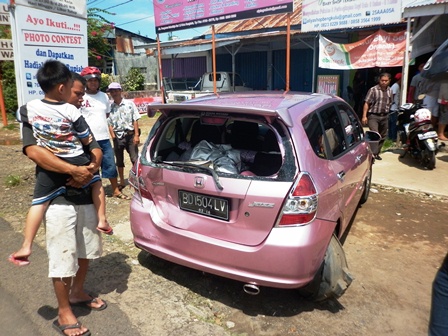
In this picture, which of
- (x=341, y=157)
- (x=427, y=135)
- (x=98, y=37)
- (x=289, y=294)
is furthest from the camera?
(x=98, y=37)

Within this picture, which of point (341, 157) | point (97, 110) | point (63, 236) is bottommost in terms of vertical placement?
point (63, 236)

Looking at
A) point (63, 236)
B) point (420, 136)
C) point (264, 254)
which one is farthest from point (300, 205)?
point (420, 136)

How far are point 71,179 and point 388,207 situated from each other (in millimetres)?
4202

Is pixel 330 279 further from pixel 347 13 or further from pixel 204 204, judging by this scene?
pixel 347 13

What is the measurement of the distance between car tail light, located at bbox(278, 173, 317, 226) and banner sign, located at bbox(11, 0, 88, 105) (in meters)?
5.31

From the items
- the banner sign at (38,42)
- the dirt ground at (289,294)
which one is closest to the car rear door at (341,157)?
the dirt ground at (289,294)

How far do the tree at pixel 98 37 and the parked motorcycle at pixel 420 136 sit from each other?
18.1 m

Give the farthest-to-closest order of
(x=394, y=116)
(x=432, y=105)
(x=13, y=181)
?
(x=394, y=116) → (x=432, y=105) → (x=13, y=181)

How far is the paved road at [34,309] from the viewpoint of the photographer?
2570 millimetres

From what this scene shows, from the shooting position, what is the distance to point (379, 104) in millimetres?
7176

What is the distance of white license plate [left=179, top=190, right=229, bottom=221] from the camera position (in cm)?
261

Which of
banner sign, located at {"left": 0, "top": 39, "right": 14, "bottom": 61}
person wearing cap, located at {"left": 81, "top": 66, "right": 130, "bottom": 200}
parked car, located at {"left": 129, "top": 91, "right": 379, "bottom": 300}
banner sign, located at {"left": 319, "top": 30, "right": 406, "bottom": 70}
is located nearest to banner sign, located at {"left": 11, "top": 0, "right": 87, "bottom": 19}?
person wearing cap, located at {"left": 81, "top": 66, "right": 130, "bottom": 200}

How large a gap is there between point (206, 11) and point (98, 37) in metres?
10.4

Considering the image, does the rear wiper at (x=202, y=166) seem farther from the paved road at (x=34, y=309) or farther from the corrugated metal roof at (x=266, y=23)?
the corrugated metal roof at (x=266, y=23)
